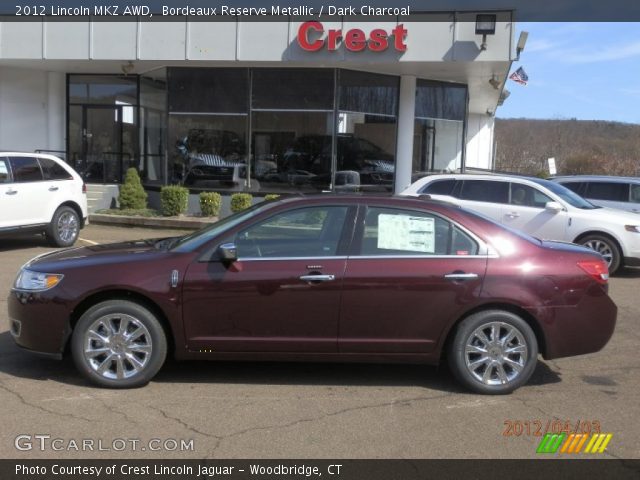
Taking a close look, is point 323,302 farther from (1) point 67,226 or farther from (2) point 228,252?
(1) point 67,226

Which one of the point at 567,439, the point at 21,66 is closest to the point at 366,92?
the point at 21,66

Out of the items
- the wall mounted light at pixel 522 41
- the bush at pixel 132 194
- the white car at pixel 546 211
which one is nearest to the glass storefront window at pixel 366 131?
the wall mounted light at pixel 522 41

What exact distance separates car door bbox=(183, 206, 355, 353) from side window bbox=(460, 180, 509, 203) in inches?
265

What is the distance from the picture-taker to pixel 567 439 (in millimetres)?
4145

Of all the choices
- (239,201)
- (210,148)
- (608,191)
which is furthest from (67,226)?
(608,191)

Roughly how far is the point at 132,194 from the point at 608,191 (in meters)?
11.3

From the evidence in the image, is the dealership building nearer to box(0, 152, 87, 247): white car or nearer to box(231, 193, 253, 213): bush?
box(231, 193, 253, 213): bush

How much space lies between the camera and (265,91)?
1609cm

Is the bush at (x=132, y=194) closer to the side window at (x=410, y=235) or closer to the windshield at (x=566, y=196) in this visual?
the windshield at (x=566, y=196)

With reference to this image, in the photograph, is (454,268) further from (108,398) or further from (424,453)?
(108,398)

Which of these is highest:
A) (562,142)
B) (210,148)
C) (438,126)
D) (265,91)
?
(562,142)

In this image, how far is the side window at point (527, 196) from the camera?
10.7 m

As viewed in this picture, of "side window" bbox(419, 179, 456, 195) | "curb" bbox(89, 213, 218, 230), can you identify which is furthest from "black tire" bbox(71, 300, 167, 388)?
"curb" bbox(89, 213, 218, 230)

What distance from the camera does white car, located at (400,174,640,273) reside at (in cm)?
1033
